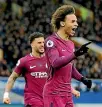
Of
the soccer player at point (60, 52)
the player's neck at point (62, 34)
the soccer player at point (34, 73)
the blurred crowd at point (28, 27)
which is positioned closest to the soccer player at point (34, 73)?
the soccer player at point (34, 73)

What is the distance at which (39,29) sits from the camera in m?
22.3

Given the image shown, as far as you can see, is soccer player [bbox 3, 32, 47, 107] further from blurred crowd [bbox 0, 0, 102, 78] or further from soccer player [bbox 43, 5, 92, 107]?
blurred crowd [bbox 0, 0, 102, 78]

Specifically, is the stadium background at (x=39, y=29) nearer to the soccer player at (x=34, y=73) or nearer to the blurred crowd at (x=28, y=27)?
the blurred crowd at (x=28, y=27)

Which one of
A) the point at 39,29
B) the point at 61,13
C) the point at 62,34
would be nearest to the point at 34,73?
the point at 62,34

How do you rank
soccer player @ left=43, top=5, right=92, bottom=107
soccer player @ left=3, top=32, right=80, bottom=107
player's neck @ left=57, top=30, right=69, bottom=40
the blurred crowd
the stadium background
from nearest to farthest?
1. soccer player @ left=43, top=5, right=92, bottom=107
2. player's neck @ left=57, top=30, right=69, bottom=40
3. soccer player @ left=3, top=32, right=80, bottom=107
4. the stadium background
5. the blurred crowd

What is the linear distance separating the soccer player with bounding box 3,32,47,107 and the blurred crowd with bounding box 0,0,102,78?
796 cm

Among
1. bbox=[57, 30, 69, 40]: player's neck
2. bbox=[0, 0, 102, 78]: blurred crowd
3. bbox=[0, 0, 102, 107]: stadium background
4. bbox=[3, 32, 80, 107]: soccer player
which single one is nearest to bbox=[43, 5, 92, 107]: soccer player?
bbox=[57, 30, 69, 40]: player's neck

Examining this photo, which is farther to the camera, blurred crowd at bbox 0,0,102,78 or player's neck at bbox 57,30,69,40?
blurred crowd at bbox 0,0,102,78

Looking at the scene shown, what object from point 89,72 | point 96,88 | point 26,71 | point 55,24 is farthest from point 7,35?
point 55,24

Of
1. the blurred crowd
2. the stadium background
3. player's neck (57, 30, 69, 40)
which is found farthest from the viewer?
the blurred crowd

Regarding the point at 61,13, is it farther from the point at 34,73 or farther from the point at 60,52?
the point at 34,73

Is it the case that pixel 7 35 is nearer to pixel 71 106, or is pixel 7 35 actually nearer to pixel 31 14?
pixel 31 14

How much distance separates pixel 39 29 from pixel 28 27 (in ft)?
1.50

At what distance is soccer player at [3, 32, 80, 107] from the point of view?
8586 millimetres
